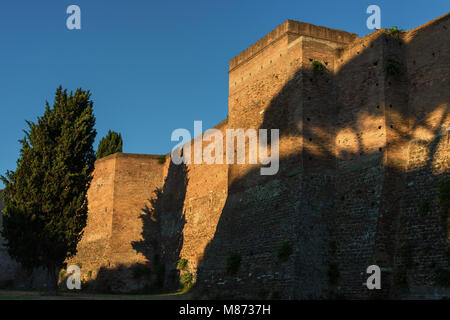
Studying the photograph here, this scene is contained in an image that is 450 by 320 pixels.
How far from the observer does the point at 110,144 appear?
42.9 meters

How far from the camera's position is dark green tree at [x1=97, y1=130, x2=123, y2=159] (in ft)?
139

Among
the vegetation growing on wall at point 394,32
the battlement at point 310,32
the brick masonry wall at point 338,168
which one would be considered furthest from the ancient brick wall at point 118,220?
the vegetation growing on wall at point 394,32

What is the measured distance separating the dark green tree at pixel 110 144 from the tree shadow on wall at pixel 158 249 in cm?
1460

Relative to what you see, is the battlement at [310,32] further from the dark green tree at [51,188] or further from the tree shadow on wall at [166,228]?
the tree shadow on wall at [166,228]

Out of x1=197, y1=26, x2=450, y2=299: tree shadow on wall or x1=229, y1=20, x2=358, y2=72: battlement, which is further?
x1=229, y1=20, x2=358, y2=72: battlement

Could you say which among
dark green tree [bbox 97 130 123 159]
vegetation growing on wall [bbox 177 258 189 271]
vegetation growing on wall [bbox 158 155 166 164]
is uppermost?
dark green tree [bbox 97 130 123 159]

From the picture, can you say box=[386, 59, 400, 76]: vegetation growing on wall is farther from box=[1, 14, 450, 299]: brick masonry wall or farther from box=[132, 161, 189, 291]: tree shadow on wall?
box=[132, 161, 189, 291]: tree shadow on wall

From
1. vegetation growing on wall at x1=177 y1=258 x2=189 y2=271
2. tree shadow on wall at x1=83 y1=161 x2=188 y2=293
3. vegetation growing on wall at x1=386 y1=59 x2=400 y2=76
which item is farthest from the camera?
tree shadow on wall at x1=83 y1=161 x2=188 y2=293

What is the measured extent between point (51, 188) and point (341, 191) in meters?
10.5

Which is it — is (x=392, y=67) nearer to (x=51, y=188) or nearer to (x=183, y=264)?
(x=51, y=188)

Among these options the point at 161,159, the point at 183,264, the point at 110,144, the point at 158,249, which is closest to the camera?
the point at 183,264

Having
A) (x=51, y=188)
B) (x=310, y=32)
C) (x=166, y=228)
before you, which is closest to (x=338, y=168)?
(x=310, y=32)

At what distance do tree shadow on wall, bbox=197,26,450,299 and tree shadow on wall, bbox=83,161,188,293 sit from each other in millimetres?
8171

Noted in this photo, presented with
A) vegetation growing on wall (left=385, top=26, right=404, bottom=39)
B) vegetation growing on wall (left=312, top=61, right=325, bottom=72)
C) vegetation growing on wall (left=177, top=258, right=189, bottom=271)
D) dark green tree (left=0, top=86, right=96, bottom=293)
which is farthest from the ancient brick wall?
vegetation growing on wall (left=385, top=26, right=404, bottom=39)
